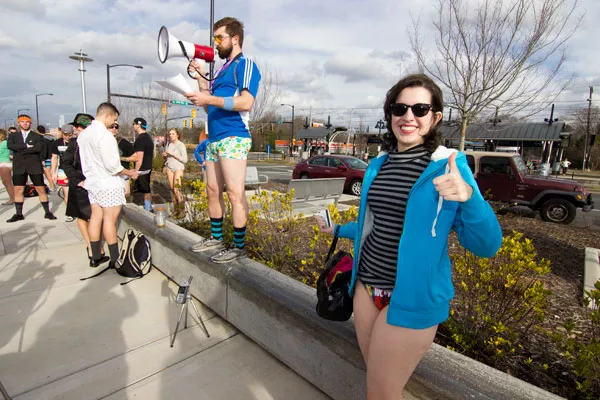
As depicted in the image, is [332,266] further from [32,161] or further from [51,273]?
[32,161]

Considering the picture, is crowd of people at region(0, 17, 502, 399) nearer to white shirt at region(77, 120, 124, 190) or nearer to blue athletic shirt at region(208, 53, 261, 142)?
blue athletic shirt at region(208, 53, 261, 142)

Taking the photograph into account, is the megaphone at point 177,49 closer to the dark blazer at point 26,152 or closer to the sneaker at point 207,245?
the sneaker at point 207,245

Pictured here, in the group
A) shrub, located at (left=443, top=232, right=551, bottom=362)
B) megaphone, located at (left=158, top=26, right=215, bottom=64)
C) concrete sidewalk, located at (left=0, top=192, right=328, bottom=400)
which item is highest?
megaphone, located at (left=158, top=26, right=215, bottom=64)

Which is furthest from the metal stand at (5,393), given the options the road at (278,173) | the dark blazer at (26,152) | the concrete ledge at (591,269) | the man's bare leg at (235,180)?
the road at (278,173)

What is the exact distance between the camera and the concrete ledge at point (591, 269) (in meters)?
3.60

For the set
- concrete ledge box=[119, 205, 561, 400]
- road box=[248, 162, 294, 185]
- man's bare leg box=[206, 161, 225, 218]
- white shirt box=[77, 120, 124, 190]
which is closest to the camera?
concrete ledge box=[119, 205, 561, 400]

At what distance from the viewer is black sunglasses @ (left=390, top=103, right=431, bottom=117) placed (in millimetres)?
1331

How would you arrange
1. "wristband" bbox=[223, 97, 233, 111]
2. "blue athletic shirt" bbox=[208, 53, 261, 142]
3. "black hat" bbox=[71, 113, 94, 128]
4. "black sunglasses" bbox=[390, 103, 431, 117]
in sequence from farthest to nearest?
"black hat" bbox=[71, 113, 94, 128] → "blue athletic shirt" bbox=[208, 53, 261, 142] → "wristband" bbox=[223, 97, 233, 111] → "black sunglasses" bbox=[390, 103, 431, 117]

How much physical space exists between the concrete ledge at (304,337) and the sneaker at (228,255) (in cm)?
5

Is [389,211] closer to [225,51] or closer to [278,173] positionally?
[225,51]

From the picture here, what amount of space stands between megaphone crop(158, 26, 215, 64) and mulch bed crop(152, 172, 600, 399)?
214cm

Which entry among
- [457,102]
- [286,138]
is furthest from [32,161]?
[286,138]

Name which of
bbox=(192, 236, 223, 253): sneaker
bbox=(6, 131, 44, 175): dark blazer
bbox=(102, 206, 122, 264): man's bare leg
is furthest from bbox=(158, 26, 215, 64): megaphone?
bbox=(6, 131, 44, 175): dark blazer

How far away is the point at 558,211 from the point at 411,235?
897 cm
